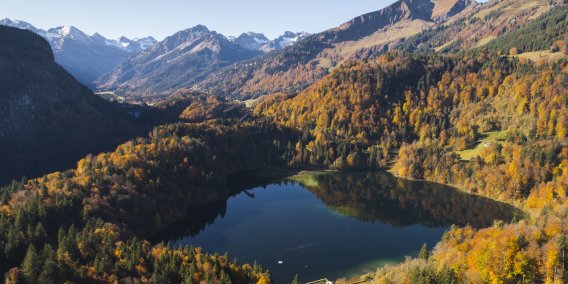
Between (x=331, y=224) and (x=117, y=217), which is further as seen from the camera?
(x=331, y=224)

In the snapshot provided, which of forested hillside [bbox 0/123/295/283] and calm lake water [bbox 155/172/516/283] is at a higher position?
forested hillside [bbox 0/123/295/283]

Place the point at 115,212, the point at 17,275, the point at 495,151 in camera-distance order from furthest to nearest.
Result: the point at 495,151 → the point at 115,212 → the point at 17,275

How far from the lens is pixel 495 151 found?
609 ft

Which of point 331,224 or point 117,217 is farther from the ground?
point 117,217

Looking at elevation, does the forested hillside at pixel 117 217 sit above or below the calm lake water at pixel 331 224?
above

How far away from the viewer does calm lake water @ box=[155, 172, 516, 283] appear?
116500 mm

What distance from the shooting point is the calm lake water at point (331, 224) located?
382 feet

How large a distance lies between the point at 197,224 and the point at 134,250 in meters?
55.3

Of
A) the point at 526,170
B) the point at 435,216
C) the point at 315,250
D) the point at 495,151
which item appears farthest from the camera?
the point at 495,151

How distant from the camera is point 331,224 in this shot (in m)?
146

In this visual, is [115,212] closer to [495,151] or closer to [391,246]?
[391,246]

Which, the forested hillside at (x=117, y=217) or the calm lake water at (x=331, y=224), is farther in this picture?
the calm lake water at (x=331, y=224)

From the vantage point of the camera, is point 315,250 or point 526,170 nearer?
point 315,250

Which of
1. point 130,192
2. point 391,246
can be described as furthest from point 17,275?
point 391,246
